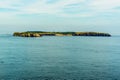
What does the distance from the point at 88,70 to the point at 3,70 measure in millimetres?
16097

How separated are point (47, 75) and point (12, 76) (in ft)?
19.5

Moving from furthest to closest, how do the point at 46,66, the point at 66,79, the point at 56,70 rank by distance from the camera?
1. the point at 46,66
2. the point at 56,70
3. the point at 66,79

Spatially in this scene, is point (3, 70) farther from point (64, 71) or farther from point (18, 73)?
point (64, 71)

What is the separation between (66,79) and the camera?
44.7 m

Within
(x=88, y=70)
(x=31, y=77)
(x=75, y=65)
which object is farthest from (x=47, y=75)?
(x=75, y=65)

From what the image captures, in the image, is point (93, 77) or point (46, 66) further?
point (46, 66)

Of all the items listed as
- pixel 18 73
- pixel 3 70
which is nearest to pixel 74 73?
pixel 18 73

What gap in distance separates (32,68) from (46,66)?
3.51m

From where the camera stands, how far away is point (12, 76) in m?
46.3

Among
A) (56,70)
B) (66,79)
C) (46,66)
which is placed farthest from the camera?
(46,66)

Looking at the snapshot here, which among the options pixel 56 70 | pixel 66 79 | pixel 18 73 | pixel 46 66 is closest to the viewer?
pixel 66 79

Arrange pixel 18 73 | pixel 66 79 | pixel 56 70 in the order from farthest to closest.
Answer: pixel 56 70 < pixel 18 73 < pixel 66 79

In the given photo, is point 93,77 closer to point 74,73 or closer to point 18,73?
point 74,73

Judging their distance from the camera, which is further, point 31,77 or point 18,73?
point 18,73
